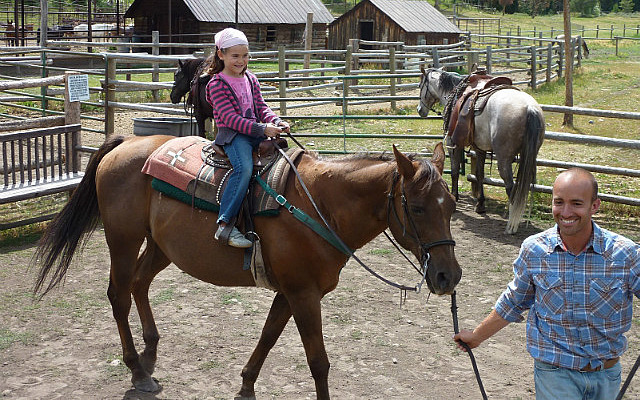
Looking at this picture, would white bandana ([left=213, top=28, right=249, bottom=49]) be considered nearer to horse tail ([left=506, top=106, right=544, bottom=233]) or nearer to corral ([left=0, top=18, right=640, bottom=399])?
corral ([left=0, top=18, right=640, bottom=399])

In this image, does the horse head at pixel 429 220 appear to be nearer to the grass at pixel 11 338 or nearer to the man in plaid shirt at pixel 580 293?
the man in plaid shirt at pixel 580 293

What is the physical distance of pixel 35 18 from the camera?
156 feet

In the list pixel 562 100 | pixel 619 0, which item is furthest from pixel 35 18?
pixel 619 0

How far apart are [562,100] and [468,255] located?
46.5 feet

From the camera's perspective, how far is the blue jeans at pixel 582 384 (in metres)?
2.63

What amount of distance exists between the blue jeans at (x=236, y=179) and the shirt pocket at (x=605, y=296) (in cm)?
208

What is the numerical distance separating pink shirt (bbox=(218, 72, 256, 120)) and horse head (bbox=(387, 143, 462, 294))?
1181 millimetres

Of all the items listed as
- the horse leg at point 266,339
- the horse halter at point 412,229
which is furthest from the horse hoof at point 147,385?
the horse halter at point 412,229

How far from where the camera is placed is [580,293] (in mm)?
2600

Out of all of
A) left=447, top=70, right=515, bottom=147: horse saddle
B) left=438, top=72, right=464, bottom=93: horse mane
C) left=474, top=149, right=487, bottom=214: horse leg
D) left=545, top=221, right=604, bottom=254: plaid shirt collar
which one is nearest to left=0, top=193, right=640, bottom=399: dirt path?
left=545, top=221, right=604, bottom=254: plaid shirt collar

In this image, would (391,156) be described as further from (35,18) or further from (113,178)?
(35,18)

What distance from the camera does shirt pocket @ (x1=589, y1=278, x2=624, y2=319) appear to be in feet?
8.46

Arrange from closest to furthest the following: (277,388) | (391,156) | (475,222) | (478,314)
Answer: (391,156), (277,388), (478,314), (475,222)

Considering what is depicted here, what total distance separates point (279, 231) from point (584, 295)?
6.05 feet
